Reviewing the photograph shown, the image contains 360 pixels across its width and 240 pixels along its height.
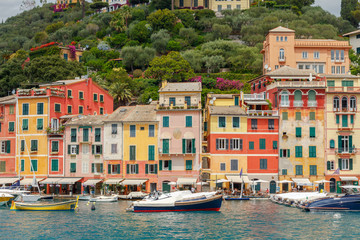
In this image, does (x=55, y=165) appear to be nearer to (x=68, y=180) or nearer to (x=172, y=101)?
(x=68, y=180)

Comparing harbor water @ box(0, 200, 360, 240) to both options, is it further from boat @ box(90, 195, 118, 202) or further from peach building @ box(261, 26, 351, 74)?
peach building @ box(261, 26, 351, 74)

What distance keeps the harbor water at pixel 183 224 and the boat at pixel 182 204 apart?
83cm

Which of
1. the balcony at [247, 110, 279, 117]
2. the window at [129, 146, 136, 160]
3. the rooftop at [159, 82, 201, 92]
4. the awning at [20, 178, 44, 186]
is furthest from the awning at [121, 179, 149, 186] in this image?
the balcony at [247, 110, 279, 117]

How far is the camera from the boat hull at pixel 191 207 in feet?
188

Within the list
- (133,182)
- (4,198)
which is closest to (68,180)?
(133,182)

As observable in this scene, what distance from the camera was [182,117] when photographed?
235ft

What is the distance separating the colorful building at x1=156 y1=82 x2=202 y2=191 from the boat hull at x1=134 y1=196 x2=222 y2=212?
40.8 feet

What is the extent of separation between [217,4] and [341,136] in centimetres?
9841

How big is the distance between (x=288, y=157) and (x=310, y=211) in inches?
536

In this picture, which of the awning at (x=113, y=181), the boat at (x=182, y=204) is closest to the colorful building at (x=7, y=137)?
the awning at (x=113, y=181)

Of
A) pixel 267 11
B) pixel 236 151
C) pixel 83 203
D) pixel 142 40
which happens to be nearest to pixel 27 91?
pixel 83 203

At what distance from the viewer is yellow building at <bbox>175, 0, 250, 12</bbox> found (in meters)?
162

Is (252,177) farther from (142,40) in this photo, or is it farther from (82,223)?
(142,40)

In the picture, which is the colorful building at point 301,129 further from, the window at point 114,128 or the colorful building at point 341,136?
the window at point 114,128
